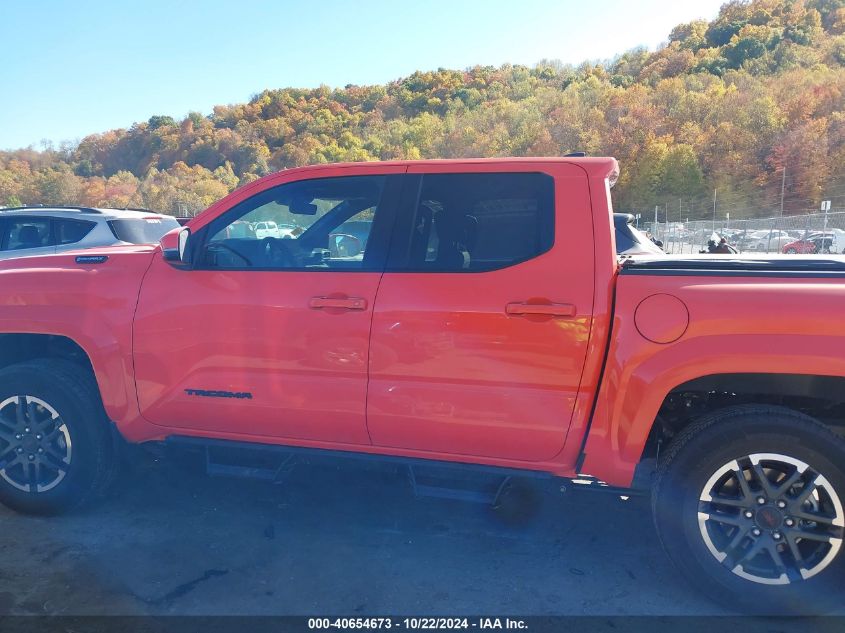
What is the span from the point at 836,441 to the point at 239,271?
284 centimetres

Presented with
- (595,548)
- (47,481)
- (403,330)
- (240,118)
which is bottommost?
(595,548)

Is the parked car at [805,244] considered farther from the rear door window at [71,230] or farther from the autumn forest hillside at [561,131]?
the rear door window at [71,230]

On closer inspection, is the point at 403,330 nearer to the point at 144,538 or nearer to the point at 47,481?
the point at 144,538

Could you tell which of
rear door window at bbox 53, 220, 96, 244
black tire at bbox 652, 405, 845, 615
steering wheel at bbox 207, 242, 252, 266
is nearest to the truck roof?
steering wheel at bbox 207, 242, 252, 266

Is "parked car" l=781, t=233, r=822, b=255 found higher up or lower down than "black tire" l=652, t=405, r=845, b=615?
lower down

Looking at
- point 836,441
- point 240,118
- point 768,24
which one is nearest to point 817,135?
point 768,24

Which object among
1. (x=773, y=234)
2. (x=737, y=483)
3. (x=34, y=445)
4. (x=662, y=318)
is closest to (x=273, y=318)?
(x=34, y=445)

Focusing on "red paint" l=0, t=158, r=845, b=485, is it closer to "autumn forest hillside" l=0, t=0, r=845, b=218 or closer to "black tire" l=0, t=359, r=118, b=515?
"black tire" l=0, t=359, r=118, b=515

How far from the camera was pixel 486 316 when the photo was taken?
2697 mm

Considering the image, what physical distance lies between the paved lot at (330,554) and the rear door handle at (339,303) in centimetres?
82

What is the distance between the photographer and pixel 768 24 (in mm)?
62375

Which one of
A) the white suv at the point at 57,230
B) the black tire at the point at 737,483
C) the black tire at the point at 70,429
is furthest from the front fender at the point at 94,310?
the white suv at the point at 57,230

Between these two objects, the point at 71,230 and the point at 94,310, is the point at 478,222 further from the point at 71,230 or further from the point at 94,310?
the point at 71,230

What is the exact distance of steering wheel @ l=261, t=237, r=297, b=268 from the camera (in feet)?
10.2
